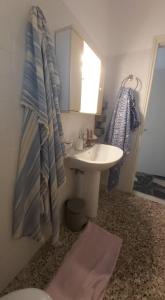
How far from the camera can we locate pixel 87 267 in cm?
123

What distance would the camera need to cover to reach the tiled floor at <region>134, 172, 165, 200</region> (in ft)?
7.98

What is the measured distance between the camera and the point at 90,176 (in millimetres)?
1638

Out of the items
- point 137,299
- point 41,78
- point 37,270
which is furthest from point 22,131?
point 137,299

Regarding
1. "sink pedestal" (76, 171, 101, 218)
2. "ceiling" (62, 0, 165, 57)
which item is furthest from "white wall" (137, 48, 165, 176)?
"sink pedestal" (76, 171, 101, 218)

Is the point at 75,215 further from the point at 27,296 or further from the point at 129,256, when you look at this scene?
the point at 27,296

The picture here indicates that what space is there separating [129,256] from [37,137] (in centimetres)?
125

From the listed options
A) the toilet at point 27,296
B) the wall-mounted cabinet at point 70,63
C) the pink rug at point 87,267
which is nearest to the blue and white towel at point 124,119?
the wall-mounted cabinet at point 70,63

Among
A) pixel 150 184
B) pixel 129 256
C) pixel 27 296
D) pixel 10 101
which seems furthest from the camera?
pixel 150 184

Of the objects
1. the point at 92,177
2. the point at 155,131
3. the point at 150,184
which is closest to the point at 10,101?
the point at 92,177

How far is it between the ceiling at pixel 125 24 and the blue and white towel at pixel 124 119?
1.85ft

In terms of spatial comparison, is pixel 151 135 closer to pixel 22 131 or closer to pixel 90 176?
pixel 90 176

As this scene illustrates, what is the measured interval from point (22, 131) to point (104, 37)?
1.76 metres

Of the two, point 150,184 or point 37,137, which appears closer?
point 37,137

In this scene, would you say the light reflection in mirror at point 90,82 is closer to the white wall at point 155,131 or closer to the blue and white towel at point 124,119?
the blue and white towel at point 124,119
